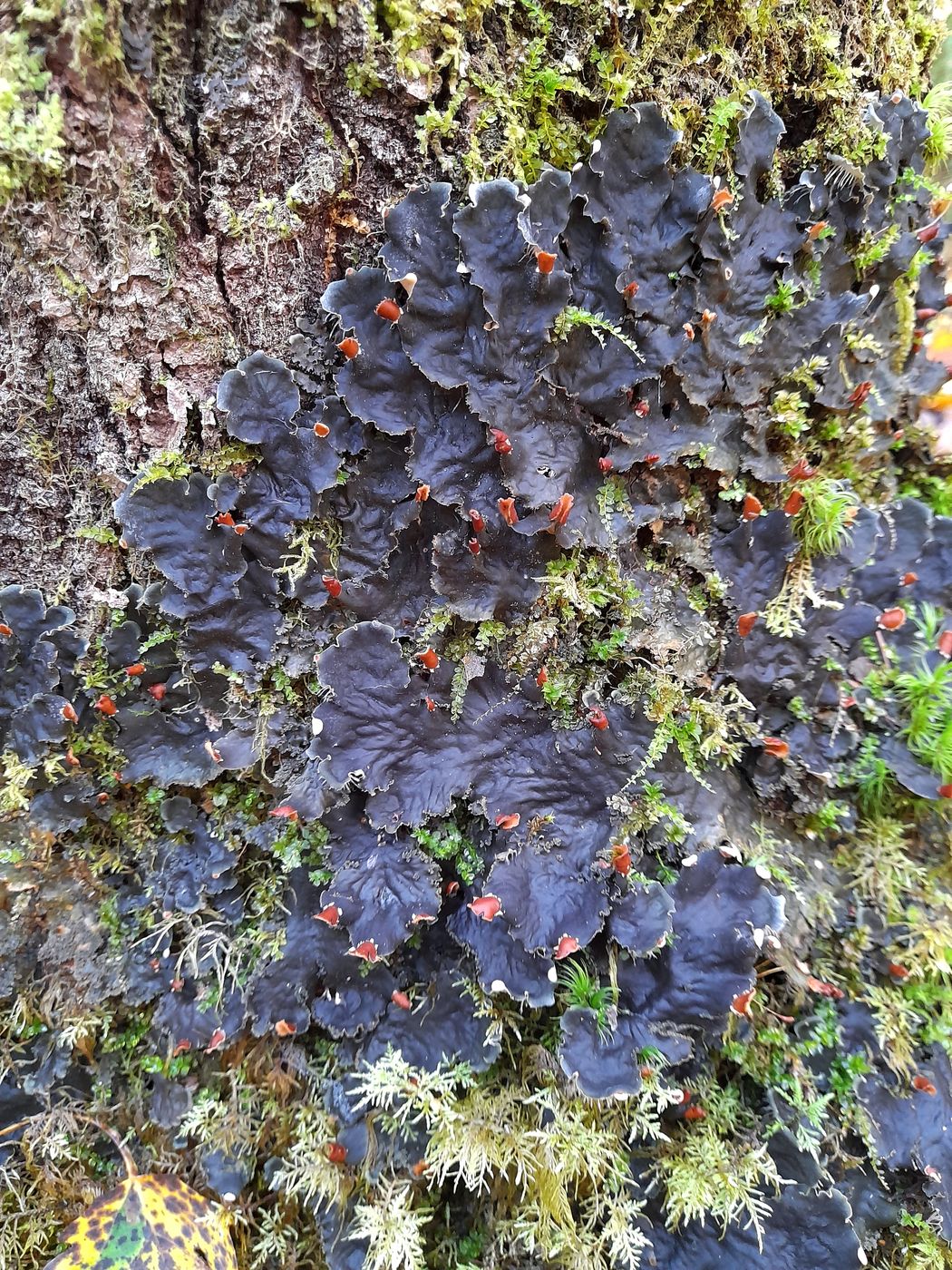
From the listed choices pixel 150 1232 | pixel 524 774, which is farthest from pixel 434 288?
pixel 150 1232

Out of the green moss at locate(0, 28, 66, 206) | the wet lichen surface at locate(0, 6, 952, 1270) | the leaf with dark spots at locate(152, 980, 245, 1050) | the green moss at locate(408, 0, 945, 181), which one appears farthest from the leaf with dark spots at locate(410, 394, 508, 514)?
the leaf with dark spots at locate(152, 980, 245, 1050)

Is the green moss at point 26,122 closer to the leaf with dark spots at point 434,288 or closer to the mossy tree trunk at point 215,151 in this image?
the mossy tree trunk at point 215,151

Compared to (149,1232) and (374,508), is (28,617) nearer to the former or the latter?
(374,508)

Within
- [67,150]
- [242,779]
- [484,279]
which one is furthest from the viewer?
[242,779]

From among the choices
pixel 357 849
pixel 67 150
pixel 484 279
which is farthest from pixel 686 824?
pixel 67 150

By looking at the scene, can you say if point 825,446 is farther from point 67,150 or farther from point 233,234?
point 67,150

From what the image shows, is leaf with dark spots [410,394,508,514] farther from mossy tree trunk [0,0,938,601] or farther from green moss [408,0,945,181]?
green moss [408,0,945,181]

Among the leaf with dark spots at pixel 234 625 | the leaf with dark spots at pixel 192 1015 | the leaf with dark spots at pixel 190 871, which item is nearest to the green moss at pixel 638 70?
Result: the leaf with dark spots at pixel 234 625
